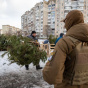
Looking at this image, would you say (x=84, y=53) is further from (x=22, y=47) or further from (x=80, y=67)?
(x=22, y=47)

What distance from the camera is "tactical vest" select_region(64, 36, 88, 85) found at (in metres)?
1.01

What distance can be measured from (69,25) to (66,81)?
26.9 inches

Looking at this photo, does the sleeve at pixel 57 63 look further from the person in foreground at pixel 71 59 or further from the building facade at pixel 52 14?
the building facade at pixel 52 14

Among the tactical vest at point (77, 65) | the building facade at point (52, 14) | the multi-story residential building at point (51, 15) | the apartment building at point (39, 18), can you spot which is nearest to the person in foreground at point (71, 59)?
the tactical vest at point (77, 65)

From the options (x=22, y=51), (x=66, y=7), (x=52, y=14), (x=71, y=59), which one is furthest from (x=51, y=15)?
(x=71, y=59)

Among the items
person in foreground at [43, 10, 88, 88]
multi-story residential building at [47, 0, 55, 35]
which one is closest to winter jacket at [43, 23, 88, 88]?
person in foreground at [43, 10, 88, 88]

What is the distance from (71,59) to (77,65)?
0.29 ft

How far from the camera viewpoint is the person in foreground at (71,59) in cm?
98

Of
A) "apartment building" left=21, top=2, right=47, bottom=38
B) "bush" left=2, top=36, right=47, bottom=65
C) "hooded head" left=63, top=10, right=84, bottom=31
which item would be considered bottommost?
"bush" left=2, top=36, right=47, bottom=65

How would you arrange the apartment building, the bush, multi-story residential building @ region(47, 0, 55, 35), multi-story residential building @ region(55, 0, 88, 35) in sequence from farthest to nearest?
the apartment building, multi-story residential building @ region(47, 0, 55, 35), multi-story residential building @ region(55, 0, 88, 35), the bush

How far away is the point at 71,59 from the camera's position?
3.37 ft

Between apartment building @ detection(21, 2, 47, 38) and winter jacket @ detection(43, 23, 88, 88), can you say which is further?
apartment building @ detection(21, 2, 47, 38)

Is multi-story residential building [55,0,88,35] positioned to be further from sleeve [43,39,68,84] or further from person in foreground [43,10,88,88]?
sleeve [43,39,68,84]

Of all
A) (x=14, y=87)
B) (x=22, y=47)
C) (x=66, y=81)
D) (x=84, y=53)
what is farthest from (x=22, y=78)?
(x=84, y=53)
